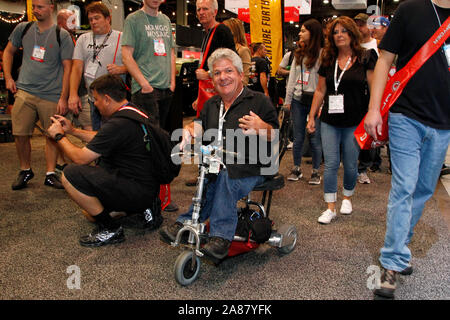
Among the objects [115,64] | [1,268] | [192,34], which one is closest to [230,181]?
[1,268]

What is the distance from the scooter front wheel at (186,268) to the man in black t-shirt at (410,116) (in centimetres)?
98

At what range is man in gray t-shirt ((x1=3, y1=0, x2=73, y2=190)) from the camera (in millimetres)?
3744

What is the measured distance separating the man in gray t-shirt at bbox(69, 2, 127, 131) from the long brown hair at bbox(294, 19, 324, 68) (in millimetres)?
1890

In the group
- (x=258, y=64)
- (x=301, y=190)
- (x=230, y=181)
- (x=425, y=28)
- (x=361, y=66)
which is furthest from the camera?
(x=258, y=64)

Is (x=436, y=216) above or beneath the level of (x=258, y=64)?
beneath

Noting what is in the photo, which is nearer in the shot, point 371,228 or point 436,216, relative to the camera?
point 371,228

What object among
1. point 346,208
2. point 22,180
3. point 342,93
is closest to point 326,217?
point 346,208

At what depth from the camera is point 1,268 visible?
2223 millimetres

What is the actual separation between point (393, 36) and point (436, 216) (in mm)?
2053

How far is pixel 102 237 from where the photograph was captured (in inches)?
102

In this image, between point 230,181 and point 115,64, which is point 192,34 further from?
point 230,181

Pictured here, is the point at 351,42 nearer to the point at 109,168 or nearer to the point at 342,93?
the point at 342,93

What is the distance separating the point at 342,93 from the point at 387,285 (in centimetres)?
160
